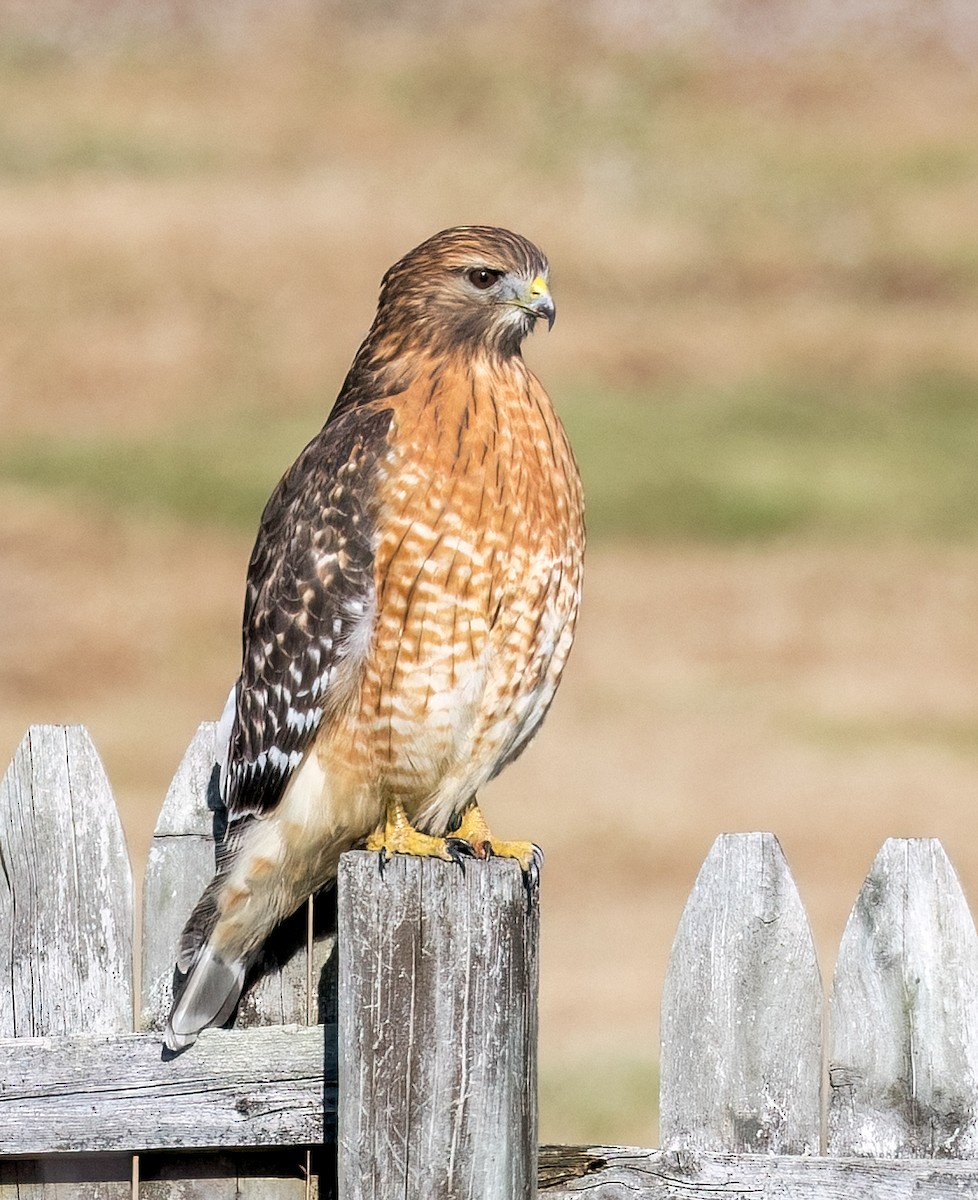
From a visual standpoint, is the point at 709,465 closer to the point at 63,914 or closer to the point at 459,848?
the point at 459,848

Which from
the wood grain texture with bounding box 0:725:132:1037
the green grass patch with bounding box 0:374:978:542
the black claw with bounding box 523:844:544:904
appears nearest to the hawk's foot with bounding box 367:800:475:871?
Result: the black claw with bounding box 523:844:544:904

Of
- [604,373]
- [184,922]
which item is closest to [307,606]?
[184,922]

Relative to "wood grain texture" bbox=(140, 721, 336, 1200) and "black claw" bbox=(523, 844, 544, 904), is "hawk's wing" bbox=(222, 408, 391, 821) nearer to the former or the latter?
"wood grain texture" bbox=(140, 721, 336, 1200)

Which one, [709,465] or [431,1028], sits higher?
[709,465]

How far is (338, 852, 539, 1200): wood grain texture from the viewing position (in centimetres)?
369

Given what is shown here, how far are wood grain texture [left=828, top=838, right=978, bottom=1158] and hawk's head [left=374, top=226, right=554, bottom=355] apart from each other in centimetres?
142

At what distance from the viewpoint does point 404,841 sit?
4.49m

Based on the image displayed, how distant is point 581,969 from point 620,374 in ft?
49.8

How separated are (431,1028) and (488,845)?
848 millimetres

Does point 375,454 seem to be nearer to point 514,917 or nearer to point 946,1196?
point 514,917

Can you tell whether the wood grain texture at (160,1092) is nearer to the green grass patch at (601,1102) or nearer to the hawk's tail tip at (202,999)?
the hawk's tail tip at (202,999)

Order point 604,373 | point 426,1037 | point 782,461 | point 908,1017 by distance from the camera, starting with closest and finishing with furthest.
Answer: point 426,1037
point 908,1017
point 782,461
point 604,373

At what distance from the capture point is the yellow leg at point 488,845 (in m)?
4.40

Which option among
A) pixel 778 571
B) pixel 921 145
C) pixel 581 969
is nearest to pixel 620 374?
pixel 778 571
